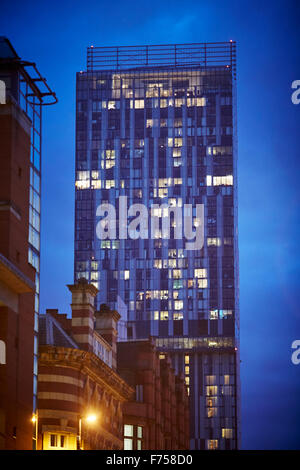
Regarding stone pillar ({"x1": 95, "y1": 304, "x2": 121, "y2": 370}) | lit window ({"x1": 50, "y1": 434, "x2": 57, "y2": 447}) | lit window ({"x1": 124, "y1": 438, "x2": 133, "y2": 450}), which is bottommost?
lit window ({"x1": 50, "y1": 434, "x2": 57, "y2": 447})

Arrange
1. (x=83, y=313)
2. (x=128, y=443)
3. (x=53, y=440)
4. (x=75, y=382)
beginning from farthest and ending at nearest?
(x=128, y=443), (x=83, y=313), (x=75, y=382), (x=53, y=440)

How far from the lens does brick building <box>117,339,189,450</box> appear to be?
108562 millimetres

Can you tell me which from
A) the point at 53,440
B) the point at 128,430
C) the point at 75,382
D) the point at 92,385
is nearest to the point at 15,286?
the point at 75,382

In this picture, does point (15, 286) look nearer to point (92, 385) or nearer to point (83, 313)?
point (83, 313)

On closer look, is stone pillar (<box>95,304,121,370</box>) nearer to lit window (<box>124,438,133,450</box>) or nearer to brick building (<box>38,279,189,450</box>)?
brick building (<box>38,279,189,450</box>)

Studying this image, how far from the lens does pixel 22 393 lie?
69938mm

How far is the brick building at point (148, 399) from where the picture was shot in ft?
356

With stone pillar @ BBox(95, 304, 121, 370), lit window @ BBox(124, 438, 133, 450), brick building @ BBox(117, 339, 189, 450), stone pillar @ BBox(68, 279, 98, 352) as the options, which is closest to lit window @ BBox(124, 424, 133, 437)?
brick building @ BBox(117, 339, 189, 450)

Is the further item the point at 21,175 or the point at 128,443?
the point at 128,443

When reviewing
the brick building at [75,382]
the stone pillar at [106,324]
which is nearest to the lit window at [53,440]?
the brick building at [75,382]

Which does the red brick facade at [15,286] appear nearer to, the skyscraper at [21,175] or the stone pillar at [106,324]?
the skyscraper at [21,175]

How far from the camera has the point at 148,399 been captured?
366 feet
